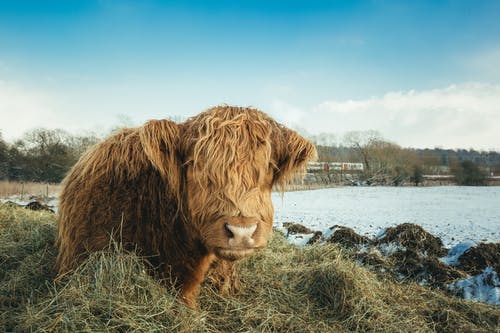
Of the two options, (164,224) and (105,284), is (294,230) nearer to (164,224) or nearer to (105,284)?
(164,224)

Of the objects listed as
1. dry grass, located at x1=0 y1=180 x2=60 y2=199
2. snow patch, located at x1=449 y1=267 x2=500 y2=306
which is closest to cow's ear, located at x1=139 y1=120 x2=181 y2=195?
snow patch, located at x1=449 y1=267 x2=500 y2=306

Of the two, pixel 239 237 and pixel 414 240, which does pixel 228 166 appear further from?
pixel 414 240

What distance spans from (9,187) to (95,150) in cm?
2156

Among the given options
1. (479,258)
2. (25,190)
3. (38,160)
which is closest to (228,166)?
(479,258)

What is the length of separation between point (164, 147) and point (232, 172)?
0.66m

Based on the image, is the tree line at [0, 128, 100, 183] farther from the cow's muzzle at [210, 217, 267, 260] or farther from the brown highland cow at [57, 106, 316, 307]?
the cow's muzzle at [210, 217, 267, 260]

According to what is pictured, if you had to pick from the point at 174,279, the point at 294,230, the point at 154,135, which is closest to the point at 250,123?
the point at 154,135

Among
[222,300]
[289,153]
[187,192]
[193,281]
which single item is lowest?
[222,300]

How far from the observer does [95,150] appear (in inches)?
141

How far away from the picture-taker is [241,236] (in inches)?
88.0

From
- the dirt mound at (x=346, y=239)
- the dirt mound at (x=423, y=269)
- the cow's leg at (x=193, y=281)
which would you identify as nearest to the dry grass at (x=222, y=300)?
the cow's leg at (x=193, y=281)

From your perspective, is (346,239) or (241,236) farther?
(346,239)

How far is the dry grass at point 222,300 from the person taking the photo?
2135 millimetres

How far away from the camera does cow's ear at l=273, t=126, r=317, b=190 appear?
2875 mm
